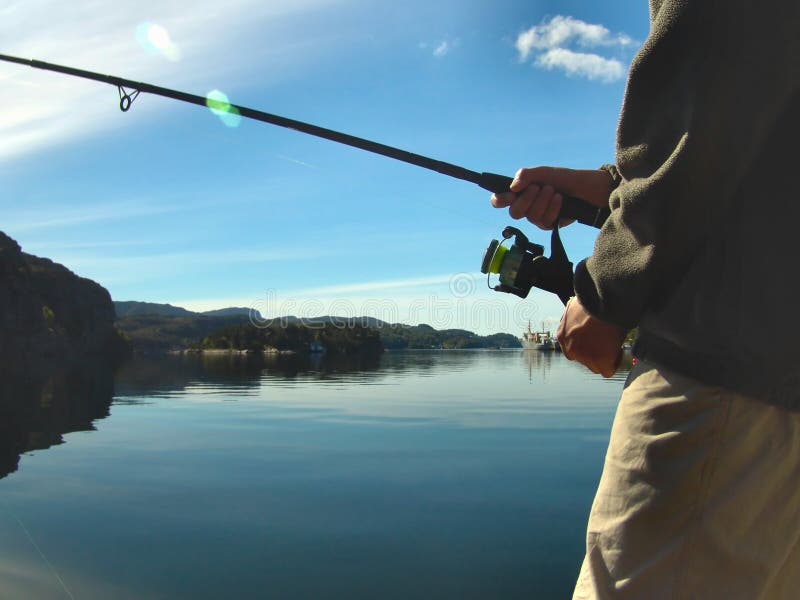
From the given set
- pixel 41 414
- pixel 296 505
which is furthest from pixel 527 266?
pixel 41 414

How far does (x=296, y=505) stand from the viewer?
870 centimetres

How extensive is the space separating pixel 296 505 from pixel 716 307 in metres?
7.93

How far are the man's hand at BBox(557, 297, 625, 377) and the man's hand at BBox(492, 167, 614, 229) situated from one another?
41cm

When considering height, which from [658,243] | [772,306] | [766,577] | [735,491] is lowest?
[766,577]

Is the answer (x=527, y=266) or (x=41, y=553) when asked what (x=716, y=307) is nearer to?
(x=527, y=266)

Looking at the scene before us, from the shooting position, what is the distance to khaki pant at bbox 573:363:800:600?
57.3 inches

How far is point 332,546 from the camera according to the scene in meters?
7.02

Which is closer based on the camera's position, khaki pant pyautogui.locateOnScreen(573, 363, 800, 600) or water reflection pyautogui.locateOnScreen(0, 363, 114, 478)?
khaki pant pyautogui.locateOnScreen(573, 363, 800, 600)

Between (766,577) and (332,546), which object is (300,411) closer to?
(332,546)

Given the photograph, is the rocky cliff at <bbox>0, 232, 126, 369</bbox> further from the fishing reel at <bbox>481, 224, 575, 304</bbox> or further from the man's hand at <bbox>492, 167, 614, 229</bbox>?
the man's hand at <bbox>492, 167, 614, 229</bbox>

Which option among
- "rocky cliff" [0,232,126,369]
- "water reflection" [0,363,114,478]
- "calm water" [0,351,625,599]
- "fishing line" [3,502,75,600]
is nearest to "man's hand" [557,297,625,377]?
"calm water" [0,351,625,599]

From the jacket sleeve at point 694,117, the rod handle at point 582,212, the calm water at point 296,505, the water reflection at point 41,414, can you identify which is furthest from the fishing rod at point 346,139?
the water reflection at point 41,414

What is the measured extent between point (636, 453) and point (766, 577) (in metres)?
0.37

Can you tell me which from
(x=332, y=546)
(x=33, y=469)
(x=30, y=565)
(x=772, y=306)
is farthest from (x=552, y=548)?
(x=33, y=469)
